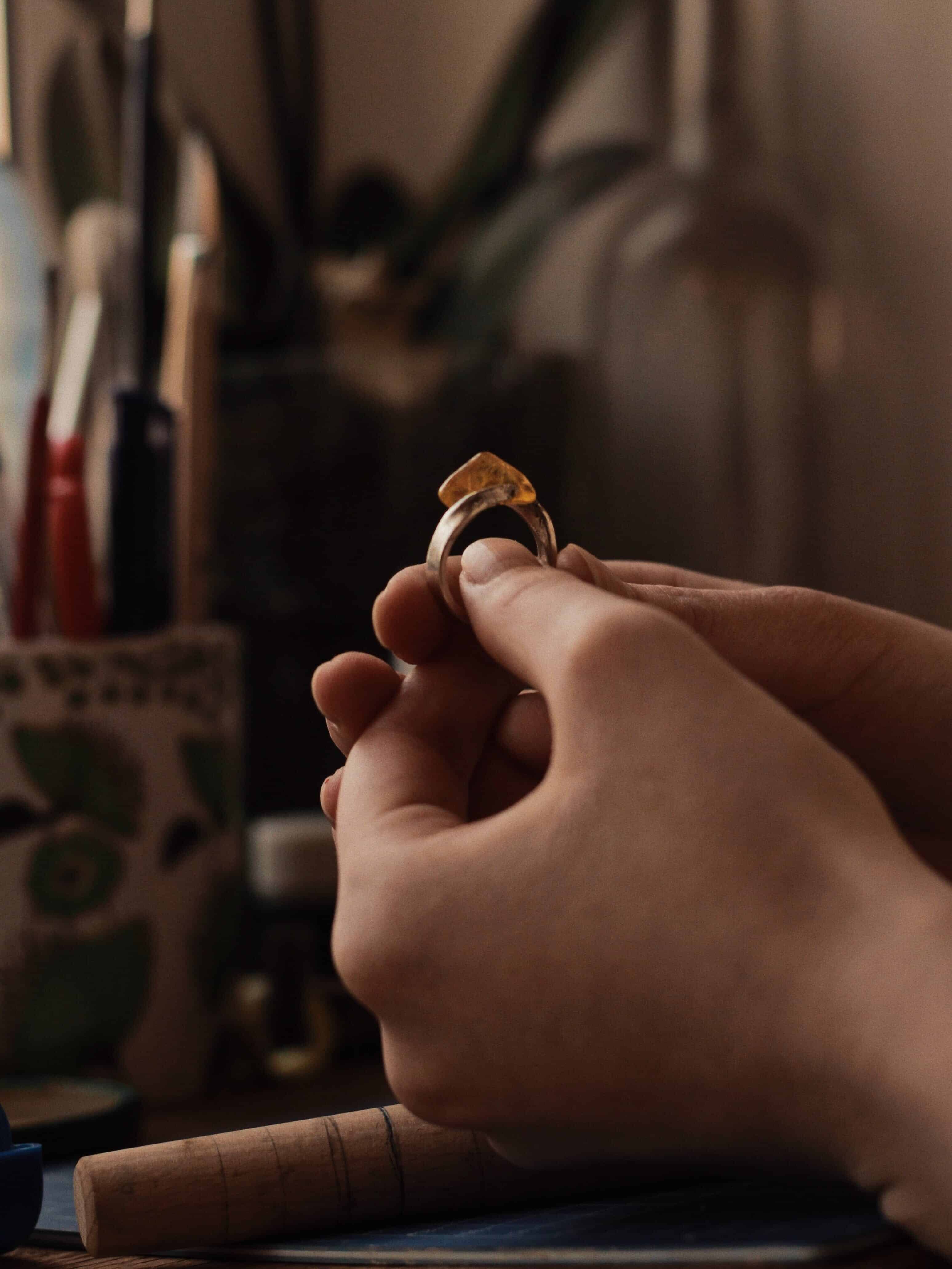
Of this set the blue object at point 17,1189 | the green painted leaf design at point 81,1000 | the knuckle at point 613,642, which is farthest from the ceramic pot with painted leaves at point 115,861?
the knuckle at point 613,642

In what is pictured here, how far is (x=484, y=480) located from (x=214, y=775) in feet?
0.94

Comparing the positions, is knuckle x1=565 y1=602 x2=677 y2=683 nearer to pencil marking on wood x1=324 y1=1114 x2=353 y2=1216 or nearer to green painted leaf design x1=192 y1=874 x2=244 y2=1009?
pencil marking on wood x1=324 y1=1114 x2=353 y2=1216

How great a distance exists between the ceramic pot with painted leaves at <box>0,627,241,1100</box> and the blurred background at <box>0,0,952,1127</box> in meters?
0.05

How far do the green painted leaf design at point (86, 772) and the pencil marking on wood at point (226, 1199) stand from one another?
24cm

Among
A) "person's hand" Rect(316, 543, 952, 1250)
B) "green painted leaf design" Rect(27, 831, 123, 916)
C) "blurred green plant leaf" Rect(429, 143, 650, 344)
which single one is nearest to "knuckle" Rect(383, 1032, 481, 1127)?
"person's hand" Rect(316, 543, 952, 1250)

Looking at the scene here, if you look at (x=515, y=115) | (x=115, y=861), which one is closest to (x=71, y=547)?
(x=115, y=861)

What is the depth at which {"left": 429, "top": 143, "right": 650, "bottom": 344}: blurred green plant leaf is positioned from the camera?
71cm

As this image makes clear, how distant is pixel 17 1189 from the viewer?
0.27 m

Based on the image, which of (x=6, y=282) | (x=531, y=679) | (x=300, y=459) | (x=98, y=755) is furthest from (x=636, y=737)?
(x=6, y=282)

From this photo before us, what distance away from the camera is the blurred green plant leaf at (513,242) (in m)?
0.71

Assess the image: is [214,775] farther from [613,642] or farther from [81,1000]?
[613,642]

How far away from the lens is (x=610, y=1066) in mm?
207

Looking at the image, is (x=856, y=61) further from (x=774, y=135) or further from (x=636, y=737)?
(x=636, y=737)

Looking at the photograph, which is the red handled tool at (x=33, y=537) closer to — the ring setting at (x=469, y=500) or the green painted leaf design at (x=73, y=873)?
the green painted leaf design at (x=73, y=873)
